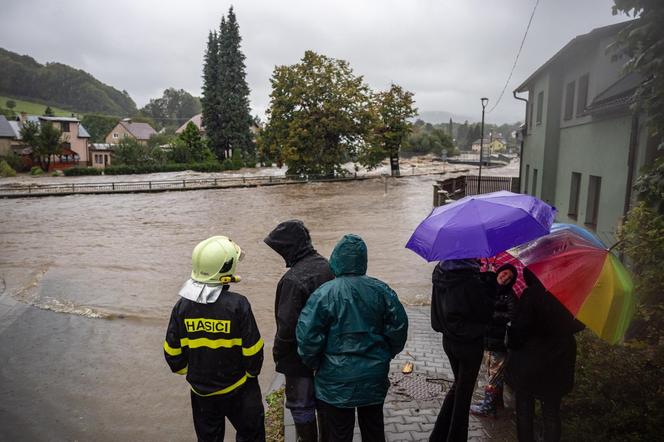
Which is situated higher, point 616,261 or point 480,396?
point 616,261

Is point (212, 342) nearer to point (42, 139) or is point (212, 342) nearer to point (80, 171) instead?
point (80, 171)

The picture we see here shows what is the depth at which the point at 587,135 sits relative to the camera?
1248cm

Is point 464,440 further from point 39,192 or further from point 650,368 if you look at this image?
point 39,192

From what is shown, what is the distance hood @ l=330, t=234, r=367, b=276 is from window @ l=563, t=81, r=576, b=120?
1383 centimetres

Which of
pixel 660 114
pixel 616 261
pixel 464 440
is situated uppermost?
pixel 660 114

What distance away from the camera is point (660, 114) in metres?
4.62

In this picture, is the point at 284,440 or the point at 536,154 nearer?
the point at 284,440

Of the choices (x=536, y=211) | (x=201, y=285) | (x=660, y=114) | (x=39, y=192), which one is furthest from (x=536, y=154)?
(x=39, y=192)

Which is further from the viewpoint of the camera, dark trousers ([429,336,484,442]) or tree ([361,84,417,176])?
tree ([361,84,417,176])

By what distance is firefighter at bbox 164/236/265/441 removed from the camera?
11.0ft

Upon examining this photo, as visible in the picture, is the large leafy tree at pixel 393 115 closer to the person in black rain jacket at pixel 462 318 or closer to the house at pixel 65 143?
the house at pixel 65 143

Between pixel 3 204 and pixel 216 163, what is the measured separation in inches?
1138

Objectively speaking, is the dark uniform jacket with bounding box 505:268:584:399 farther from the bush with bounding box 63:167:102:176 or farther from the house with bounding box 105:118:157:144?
the house with bounding box 105:118:157:144

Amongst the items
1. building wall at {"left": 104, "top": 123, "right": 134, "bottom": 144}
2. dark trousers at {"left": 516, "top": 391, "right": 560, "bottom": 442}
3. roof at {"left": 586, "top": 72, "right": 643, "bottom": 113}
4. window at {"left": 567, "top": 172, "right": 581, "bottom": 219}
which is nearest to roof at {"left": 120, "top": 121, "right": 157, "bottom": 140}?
building wall at {"left": 104, "top": 123, "right": 134, "bottom": 144}
